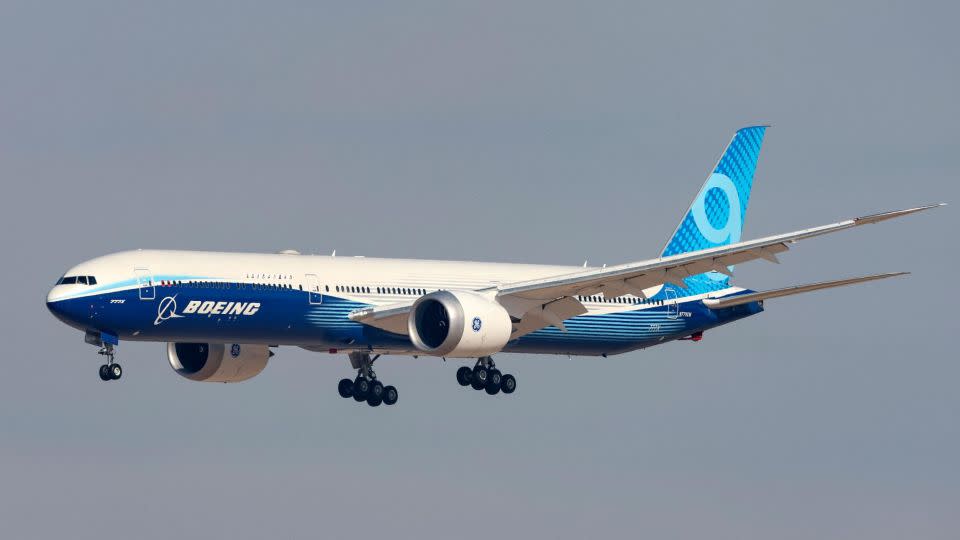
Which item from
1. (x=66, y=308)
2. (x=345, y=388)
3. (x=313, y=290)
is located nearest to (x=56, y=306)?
(x=66, y=308)

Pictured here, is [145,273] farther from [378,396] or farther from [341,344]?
[378,396]

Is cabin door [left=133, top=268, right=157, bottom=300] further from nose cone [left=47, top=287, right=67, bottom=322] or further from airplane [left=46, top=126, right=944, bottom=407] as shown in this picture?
nose cone [left=47, top=287, right=67, bottom=322]

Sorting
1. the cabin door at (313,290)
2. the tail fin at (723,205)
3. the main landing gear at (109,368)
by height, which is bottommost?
the main landing gear at (109,368)

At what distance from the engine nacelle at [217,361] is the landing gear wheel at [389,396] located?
494 centimetres

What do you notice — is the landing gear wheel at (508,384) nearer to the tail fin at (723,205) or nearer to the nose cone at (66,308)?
the tail fin at (723,205)

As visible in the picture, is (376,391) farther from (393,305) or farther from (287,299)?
(287,299)

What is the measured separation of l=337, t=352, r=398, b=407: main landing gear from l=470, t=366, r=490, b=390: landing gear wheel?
117 inches

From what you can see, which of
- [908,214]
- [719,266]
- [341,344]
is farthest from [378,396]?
[908,214]


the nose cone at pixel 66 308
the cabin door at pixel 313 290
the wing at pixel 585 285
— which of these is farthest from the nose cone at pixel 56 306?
the wing at pixel 585 285

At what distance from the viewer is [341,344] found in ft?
221

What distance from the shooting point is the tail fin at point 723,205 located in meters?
77.2

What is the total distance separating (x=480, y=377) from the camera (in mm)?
72000

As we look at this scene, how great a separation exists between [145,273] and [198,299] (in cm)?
193

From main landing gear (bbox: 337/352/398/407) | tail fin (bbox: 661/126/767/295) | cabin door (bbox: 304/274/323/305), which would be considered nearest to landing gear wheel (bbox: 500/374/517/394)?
main landing gear (bbox: 337/352/398/407)
